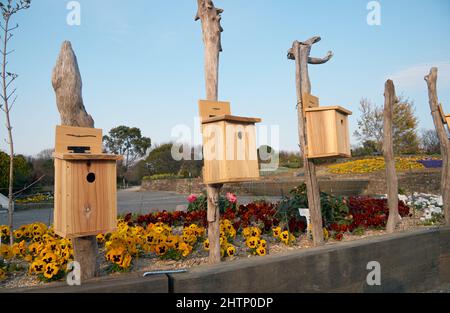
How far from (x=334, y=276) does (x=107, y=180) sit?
7.52 feet

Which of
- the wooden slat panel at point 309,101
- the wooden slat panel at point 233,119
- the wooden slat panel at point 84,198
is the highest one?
the wooden slat panel at point 309,101

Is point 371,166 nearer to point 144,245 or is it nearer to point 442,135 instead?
point 442,135

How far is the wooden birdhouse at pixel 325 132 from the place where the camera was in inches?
177

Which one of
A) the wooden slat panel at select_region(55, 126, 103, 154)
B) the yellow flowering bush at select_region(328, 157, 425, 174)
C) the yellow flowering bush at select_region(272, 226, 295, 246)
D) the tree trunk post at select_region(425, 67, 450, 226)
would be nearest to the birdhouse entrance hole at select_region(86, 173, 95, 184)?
the wooden slat panel at select_region(55, 126, 103, 154)

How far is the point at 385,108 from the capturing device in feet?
21.1

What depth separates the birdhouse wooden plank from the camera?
4500 millimetres

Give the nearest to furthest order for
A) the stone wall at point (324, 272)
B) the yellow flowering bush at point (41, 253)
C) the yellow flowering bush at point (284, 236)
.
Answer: the stone wall at point (324, 272) < the yellow flowering bush at point (41, 253) < the yellow flowering bush at point (284, 236)

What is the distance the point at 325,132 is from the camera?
4566mm

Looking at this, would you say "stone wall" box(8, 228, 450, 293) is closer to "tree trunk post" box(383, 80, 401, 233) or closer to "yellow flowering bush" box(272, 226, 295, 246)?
"tree trunk post" box(383, 80, 401, 233)

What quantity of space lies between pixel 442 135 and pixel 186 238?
17.9 ft

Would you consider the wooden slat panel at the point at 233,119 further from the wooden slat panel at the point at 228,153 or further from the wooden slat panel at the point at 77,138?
the wooden slat panel at the point at 77,138

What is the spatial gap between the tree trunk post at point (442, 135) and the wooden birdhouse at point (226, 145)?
16.0 feet

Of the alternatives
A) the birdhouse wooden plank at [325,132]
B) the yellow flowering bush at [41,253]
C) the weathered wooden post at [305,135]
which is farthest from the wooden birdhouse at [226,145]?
the yellow flowering bush at [41,253]
